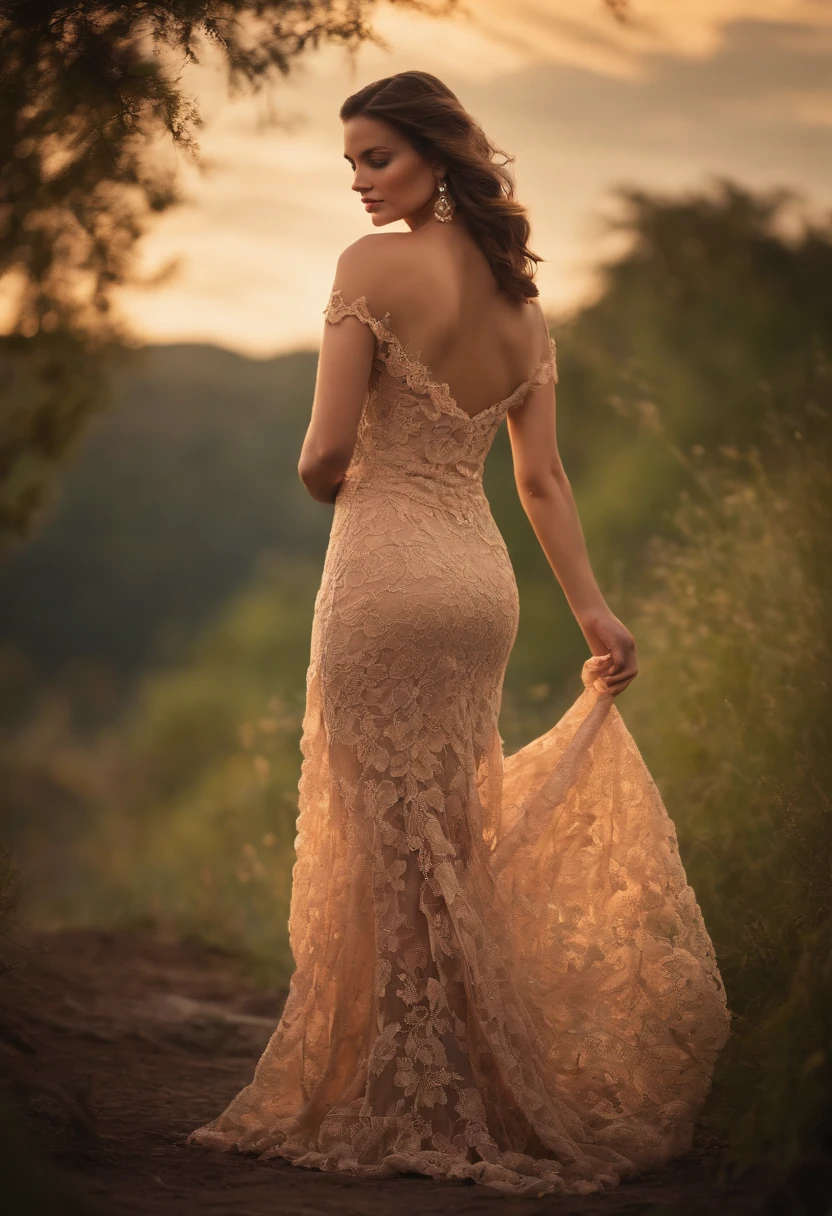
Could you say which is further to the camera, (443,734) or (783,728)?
(783,728)

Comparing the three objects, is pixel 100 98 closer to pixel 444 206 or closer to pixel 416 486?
pixel 444 206

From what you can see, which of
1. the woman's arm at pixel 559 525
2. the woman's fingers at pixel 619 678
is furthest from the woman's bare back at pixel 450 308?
the woman's fingers at pixel 619 678

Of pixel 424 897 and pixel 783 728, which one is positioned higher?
pixel 783 728

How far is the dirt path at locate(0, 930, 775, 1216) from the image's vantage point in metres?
2.61

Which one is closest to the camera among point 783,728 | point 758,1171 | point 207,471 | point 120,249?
point 758,1171

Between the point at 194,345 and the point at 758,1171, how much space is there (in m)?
24.4

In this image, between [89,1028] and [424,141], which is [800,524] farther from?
[89,1028]

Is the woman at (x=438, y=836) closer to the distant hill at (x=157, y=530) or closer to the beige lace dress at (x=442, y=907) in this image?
the beige lace dress at (x=442, y=907)

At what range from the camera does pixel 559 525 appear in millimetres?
3422

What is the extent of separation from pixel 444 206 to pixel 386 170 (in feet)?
0.55

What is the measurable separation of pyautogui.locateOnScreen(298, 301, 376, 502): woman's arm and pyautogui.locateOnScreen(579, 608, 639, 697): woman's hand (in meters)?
0.83

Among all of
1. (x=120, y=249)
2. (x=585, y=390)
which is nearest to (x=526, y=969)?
(x=120, y=249)

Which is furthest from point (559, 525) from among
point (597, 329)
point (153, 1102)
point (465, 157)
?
point (597, 329)

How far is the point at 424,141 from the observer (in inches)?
120
